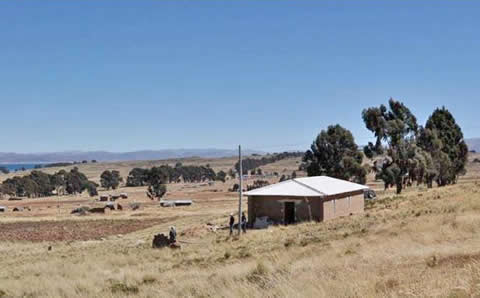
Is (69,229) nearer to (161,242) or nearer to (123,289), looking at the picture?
(161,242)

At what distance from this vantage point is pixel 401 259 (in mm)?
14641

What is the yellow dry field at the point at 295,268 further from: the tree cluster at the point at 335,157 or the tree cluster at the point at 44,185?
the tree cluster at the point at 44,185

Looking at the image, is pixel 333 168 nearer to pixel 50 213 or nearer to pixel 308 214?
pixel 308 214

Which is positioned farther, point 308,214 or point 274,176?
point 274,176

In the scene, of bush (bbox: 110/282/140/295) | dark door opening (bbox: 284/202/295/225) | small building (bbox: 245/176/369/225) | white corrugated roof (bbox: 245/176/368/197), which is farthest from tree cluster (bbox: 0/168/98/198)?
bush (bbox: 110/282/140/295)

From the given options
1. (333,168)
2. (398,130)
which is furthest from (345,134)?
(398,130)

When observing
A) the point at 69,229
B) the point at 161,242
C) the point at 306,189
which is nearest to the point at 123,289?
the point at 161,242

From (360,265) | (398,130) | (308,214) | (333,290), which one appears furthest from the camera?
(398,130)

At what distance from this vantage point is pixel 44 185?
149m

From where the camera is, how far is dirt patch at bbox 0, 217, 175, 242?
158 ft

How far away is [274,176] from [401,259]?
6204 inches

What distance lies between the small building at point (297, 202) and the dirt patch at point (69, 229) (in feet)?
43.6

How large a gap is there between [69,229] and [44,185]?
100198 millimetres

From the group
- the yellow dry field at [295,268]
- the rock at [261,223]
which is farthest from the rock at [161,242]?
→ the rock at [261,223]
